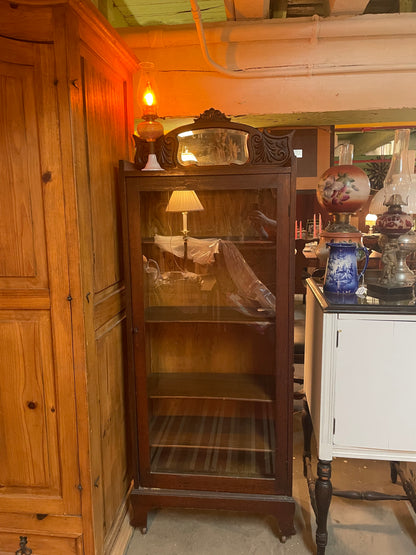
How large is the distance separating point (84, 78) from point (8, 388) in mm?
1198

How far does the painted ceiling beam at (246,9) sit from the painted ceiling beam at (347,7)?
32cm

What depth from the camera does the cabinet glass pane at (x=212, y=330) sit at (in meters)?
1.89

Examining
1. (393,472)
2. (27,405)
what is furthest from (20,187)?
(393,472)

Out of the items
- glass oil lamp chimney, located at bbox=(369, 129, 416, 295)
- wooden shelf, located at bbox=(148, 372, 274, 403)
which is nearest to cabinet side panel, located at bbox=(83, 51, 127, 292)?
wooden shelf, located at bbox=(148, 372, 274, 403)

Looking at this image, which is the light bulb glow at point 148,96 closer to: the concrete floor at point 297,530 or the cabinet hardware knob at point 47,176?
the cabinet hardware knob at point 47,176

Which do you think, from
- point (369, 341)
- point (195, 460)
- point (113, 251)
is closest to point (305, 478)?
point (195, 460)

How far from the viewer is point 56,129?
1.44m

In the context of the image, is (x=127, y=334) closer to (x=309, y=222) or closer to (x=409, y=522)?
(x=409, y=522)

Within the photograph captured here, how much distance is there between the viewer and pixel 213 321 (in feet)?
6.58

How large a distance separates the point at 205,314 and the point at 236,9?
154 centimetres

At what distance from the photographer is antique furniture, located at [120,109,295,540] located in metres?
1.75

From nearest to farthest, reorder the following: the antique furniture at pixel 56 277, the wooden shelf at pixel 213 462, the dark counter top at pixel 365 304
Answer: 1. the antique furniture at pixel 56 277
2. the dark counter top at pixel 365 304
3. the wooden shelf at pixel 213 462

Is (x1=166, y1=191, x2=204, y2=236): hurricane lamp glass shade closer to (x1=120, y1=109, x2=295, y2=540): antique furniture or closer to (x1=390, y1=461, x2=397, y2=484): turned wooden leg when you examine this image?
(x1=120, y1=109, x2=295, y2=540): antique furniture

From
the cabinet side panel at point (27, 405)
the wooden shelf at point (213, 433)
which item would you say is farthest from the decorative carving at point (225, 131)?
the wooden shelf at point (213, 433)
